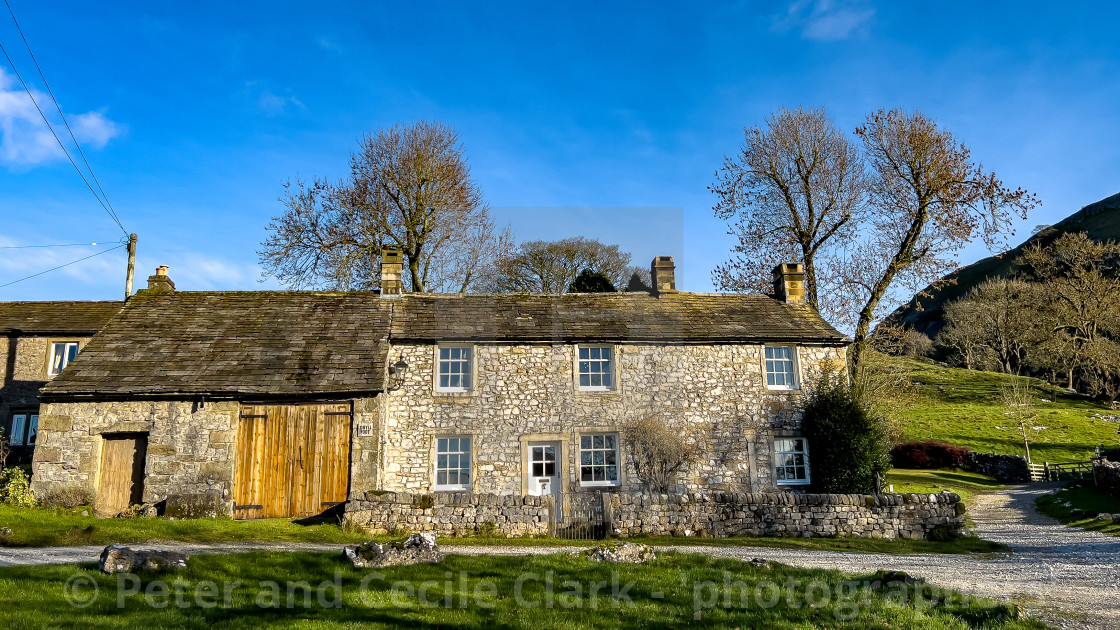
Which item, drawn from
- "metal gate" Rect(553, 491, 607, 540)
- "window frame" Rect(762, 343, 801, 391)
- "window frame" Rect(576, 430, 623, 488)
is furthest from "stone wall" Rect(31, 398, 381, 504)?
"window frame" Rect(762, 343, 801, 391)

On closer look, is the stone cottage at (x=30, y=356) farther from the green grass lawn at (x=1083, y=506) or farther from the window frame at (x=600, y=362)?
the green grass lawn at (x=1083, y=506)

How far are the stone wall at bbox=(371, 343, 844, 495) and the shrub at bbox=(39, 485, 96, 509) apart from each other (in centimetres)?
706

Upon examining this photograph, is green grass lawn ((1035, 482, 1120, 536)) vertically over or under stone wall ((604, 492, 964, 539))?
under

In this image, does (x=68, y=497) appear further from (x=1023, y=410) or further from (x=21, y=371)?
(x=1023, y=410)

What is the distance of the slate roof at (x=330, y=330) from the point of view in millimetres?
17000

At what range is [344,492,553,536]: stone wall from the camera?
14.2 meters

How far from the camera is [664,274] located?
23109 millimetres

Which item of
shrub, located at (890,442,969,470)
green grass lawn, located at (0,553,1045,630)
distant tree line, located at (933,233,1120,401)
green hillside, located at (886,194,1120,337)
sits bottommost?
green grass lawn, located at (0,553,1045,630)

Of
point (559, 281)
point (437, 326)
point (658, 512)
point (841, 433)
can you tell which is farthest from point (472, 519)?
point (559, 281)

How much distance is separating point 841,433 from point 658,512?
22.3 feet

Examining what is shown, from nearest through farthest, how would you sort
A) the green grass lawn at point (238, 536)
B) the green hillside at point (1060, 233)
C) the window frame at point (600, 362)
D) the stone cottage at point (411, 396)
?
the green grass lawn at point (238, 536)
the stone cottage at point (411, 396)
the window frame at point (600, 362)
the green hillside at point (1060, 233)

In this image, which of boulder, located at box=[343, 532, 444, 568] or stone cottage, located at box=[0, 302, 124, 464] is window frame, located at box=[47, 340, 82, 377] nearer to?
stone cottage, located at box=[0, 302, 124, 464]

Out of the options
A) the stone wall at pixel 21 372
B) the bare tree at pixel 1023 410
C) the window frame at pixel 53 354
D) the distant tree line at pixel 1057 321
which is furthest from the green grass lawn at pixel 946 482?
the stone wall at pixel 21 372

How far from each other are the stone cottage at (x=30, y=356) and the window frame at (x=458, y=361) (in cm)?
1416
